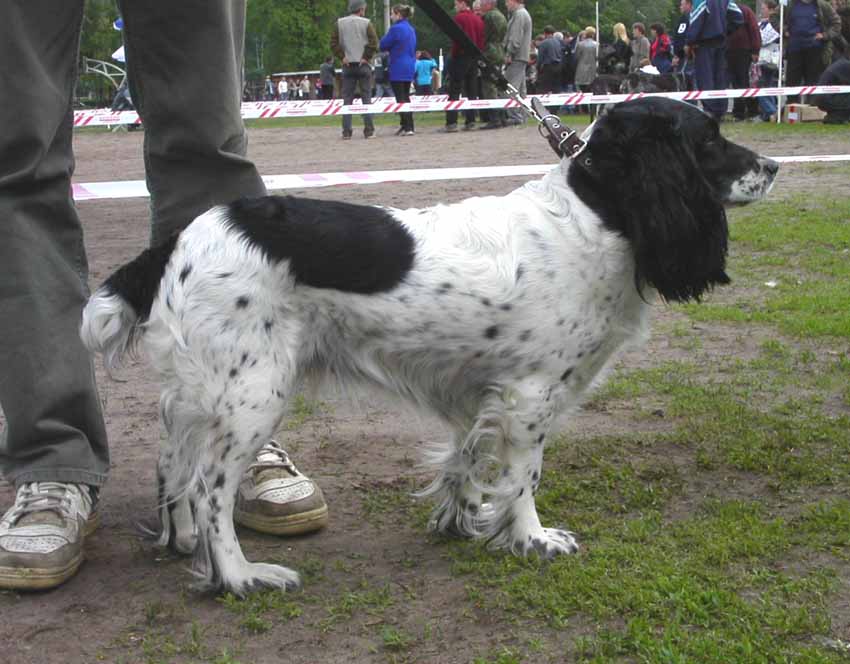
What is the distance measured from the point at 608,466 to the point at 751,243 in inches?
167

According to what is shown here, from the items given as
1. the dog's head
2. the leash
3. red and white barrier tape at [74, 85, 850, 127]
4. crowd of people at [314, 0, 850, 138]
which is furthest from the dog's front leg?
crowd of people at [314, 0, 850, 138]

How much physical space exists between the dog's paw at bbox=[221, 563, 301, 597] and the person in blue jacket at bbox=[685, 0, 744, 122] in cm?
1566

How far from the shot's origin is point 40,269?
313 cm

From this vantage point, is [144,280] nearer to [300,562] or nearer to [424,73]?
[300,562]

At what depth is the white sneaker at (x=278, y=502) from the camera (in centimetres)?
328

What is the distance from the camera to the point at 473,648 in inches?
100

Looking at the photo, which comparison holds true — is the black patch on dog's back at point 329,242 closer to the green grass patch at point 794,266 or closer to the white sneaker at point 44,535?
the white sneaker at point 44,535

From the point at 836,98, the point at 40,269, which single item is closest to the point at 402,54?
the point at 836,98

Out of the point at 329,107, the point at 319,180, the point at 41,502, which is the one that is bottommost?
the point at 41,502

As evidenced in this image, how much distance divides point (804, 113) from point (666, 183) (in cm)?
1635

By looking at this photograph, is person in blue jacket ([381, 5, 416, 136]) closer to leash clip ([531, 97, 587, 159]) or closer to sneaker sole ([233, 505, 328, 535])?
leash clip ([531, 97, 587, 159])

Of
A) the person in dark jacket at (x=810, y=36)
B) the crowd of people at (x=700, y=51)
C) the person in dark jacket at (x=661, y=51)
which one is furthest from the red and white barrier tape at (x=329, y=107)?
the person in dark jacket at (x=661, y=51)

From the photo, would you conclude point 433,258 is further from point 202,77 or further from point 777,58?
point 777,58

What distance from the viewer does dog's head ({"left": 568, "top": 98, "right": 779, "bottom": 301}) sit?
3.02 meters
